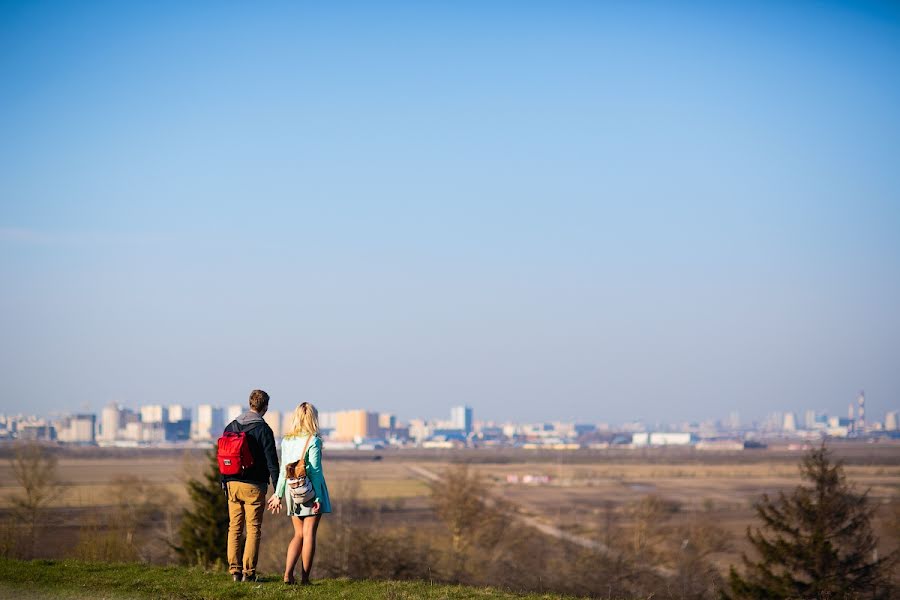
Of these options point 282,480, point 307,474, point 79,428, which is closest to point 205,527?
point 282,480

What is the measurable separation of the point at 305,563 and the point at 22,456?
5676cm

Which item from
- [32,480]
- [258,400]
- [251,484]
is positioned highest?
[258,400]

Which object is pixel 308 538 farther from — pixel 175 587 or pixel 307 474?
pixel 175 587

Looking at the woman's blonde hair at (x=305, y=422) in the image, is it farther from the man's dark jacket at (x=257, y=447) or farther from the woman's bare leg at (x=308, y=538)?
the woman's bare leg at (x=308, y=538)

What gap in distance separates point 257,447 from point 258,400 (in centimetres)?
60

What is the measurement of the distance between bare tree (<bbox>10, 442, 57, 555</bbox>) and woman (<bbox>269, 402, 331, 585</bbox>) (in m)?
50.9

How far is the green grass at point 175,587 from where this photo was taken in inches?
442

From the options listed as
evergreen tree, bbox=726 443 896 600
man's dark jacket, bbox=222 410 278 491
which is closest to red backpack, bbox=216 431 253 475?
man's dark jacket, bbox=222 410 278 491

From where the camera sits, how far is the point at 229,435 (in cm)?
1166

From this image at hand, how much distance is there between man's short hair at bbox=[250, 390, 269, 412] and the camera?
1168 centimetres

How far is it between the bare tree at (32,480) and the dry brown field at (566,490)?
144cm

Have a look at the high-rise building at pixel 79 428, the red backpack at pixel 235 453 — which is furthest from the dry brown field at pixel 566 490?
the red backpack at pixel 235 453

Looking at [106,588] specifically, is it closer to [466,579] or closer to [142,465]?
[466,579]

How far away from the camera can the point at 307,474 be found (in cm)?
1153
